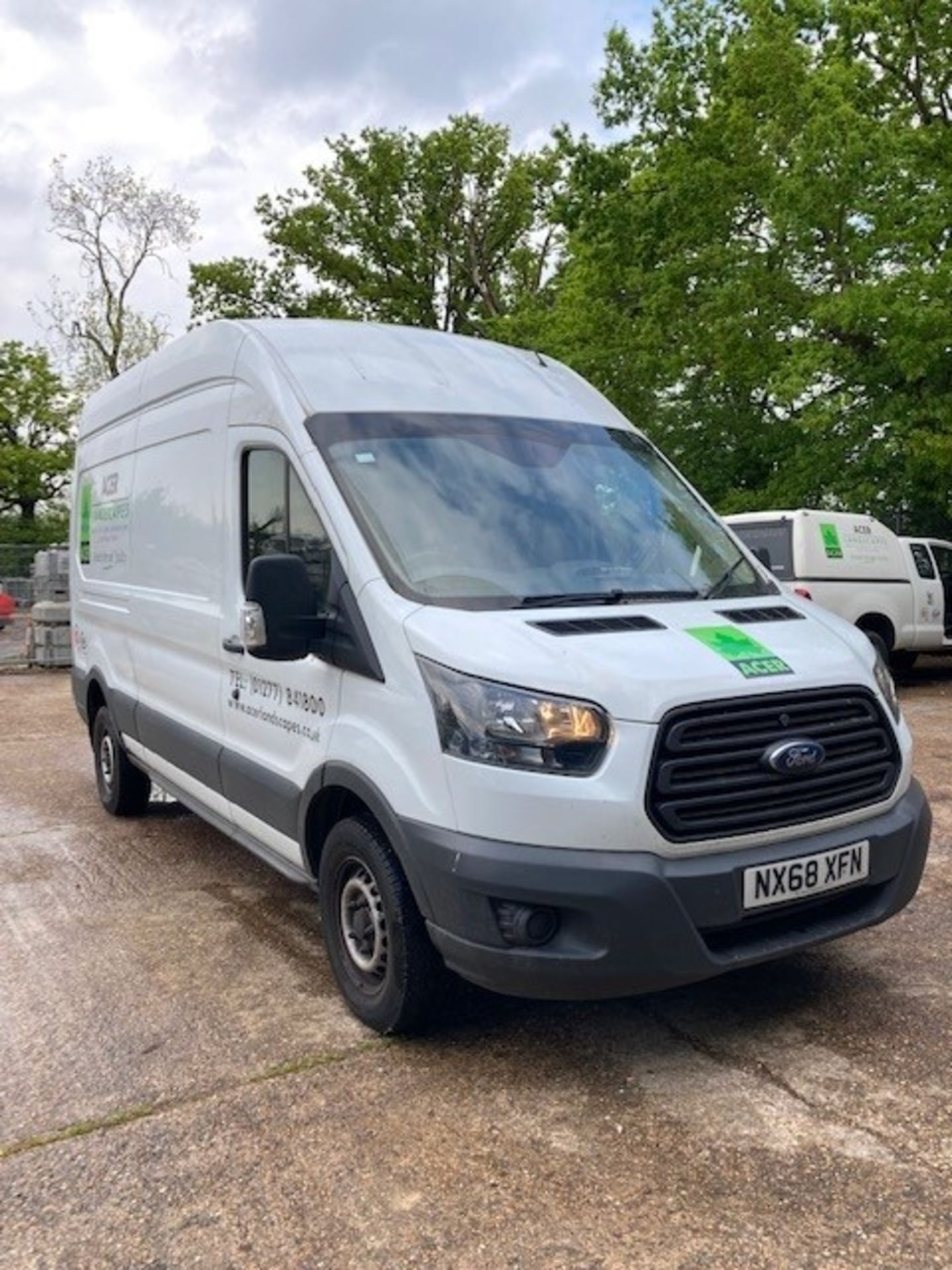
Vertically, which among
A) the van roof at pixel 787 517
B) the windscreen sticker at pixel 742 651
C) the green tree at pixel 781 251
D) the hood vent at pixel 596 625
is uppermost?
the green tree at pixel 781 251

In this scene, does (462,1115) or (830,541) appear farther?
(830,541)

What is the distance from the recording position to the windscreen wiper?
3.33 m

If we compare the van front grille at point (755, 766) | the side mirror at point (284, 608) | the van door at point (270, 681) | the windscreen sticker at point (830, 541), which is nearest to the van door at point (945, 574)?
the windscreen sticker at point (830, 541)

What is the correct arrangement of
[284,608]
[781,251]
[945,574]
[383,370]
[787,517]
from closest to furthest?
1. [284,608]
2. [383,370]
3. [787,517]
4. [945,574]
5. [781,251]

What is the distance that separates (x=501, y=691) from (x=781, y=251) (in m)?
13.6

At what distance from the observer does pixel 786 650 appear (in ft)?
10.7

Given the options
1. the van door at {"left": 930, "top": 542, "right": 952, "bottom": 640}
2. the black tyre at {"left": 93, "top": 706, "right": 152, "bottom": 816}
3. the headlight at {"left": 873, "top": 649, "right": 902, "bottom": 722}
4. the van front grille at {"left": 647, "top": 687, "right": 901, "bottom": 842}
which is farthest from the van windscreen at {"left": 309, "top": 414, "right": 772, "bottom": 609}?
the van door at {"left": 930, "top": 542, "right": 952, "bottom": 640}

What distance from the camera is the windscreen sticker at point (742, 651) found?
10.1ft

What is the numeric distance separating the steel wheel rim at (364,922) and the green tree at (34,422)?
43749 millimetres

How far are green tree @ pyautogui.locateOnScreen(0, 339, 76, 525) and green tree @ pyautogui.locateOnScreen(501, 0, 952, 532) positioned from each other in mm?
31800

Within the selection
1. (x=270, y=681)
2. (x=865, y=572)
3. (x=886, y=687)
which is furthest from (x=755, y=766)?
(x=865, y=572)

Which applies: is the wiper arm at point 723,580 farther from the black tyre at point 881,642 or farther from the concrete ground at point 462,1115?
the black tyre at point 881,642

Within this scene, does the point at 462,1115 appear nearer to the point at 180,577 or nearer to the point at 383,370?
the point at 383,370

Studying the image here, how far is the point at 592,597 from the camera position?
11.3 ft
